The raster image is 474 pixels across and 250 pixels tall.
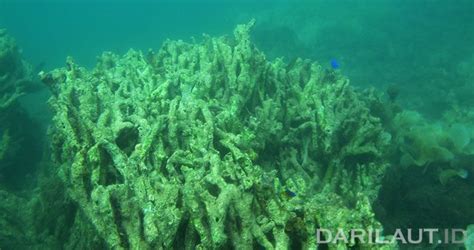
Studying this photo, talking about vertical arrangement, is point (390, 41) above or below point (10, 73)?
above

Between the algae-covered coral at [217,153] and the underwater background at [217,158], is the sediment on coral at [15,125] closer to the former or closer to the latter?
the underwater background at [217,158]

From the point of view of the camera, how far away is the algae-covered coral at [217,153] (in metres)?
3.42

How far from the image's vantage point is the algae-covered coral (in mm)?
3418

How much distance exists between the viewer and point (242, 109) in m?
6.51

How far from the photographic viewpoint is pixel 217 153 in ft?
13.9

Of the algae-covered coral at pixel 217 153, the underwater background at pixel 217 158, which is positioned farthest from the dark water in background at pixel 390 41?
the algae-covered coral at pixel 217 153

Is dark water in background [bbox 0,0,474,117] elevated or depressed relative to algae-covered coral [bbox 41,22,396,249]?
elevated

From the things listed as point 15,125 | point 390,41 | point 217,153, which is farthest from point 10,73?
point 390,41

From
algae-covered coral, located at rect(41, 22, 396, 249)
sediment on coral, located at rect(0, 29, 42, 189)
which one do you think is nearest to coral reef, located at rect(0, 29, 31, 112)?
sediment on coral, located at rect(0, 29, 42, 189)

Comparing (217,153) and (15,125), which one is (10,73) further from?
(217,153)

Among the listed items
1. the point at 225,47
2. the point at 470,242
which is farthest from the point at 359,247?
the point at 225,47

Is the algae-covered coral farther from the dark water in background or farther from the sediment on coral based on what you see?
the dark water in background

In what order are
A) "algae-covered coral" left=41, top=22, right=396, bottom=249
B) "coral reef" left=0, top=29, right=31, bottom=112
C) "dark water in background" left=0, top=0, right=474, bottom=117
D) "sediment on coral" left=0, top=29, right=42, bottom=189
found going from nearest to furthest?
"algae-covered coral" left=41, top=22, right=396, bottom=249, "sediment on coral" left=0, top=29, right=42, bottom=189, "coral reef" left=0, top=29, right=31, bottom=112, "dark water in background" left=0, top=0, right=474, bottom=117

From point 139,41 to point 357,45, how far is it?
26982mm
